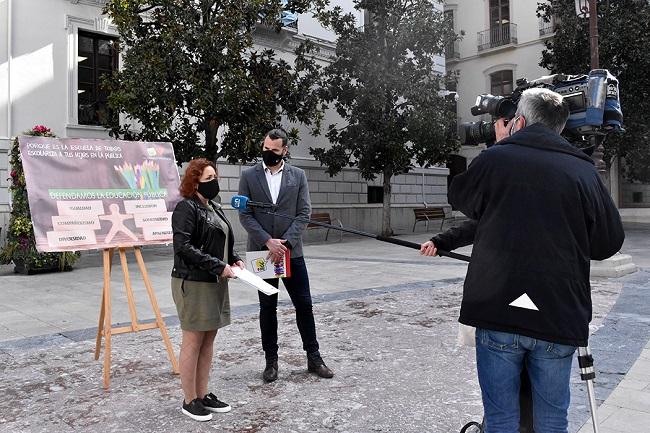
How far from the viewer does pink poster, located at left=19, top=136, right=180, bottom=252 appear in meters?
4.20

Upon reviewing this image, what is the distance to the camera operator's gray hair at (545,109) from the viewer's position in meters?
2.08

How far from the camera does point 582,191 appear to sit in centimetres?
194

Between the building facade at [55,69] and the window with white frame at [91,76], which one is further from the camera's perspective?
the window with white frame at [91,76]

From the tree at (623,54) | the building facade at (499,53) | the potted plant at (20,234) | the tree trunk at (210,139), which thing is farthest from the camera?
the building facade at (499,53)

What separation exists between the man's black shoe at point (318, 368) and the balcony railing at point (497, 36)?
27.6 meters

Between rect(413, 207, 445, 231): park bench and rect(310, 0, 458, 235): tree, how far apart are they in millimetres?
4118

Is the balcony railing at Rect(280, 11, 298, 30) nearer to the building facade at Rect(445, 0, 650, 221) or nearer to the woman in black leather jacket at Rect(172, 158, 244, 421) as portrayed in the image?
the building facade at Rect(445, 0, 650, 221)

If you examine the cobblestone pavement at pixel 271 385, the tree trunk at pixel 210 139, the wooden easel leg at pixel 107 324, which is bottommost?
the cobblestone pavement at pixel 271 385

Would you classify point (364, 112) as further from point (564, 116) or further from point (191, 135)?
point (564, 116)

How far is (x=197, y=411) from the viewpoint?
3.43 meters

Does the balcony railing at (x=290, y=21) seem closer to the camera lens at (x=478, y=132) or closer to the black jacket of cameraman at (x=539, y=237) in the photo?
the camera lens at (x=478, y=132)

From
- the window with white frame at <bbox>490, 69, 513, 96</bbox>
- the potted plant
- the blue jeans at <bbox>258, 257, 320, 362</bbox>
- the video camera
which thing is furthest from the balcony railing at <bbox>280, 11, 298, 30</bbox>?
the video camera

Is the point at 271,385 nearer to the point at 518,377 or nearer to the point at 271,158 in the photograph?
the point at 271,158

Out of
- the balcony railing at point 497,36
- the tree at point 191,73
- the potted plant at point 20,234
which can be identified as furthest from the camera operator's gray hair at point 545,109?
the balcony railing at point 497,36
